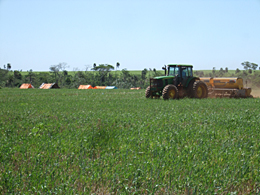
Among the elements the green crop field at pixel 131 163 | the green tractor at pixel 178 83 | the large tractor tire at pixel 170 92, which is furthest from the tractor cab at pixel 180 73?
the green crop field at pixel 131 163

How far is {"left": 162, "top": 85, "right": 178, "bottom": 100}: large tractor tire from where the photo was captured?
1853 centimetres

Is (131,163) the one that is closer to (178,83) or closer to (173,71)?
(178,83)

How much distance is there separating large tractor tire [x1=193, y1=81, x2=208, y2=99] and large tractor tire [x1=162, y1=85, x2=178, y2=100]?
5.97ft

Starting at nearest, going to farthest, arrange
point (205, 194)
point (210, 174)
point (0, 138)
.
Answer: point (205, 194)
point (210, 174)
point (0, 138)

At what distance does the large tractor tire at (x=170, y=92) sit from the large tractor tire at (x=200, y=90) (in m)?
1.82

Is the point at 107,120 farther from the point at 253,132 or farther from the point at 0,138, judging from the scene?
the point at 253,132

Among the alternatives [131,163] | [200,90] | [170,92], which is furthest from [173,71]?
[131,163]

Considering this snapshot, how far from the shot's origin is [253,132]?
7.93 meters

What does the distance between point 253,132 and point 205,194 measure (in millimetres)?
4792

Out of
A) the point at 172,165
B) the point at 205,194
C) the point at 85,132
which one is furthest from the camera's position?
the point at 85,132

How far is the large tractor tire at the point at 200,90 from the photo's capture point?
782 inches

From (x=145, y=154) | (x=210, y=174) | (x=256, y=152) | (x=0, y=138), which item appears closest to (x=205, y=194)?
(x=210, y=174)

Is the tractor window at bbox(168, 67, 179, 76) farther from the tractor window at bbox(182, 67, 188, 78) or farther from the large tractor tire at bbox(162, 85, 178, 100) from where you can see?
the large tractor tire at bbox(162, 85, 178, 100)

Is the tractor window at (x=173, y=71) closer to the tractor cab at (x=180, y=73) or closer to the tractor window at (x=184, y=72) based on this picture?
the tractor cab at (x=180, y=73)
